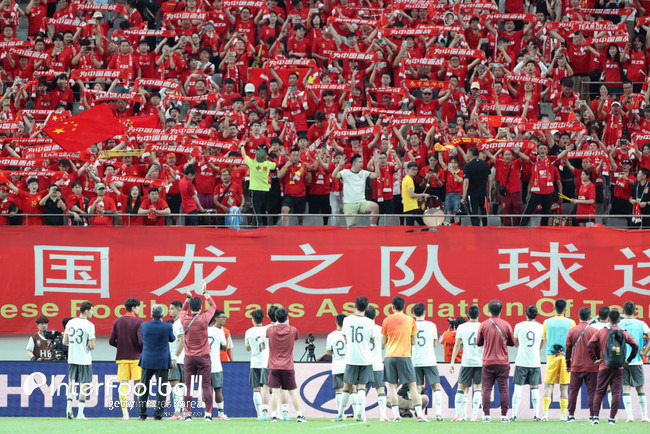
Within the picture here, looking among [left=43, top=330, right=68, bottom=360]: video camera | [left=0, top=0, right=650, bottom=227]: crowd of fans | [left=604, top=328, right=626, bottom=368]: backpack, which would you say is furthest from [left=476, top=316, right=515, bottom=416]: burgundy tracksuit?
[left=43, top=330, right=68, bottom=360]: video camera

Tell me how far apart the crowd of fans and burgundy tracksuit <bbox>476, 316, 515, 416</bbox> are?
14.8 ft

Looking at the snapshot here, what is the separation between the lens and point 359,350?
14.7 metres

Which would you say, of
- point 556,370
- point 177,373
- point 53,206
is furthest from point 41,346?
point 556,370

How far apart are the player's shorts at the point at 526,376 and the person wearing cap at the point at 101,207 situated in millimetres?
7920

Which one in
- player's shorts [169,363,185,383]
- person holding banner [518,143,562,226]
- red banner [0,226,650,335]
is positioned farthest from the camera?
person holding banner [518,143,562,226]

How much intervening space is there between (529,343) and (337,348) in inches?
106

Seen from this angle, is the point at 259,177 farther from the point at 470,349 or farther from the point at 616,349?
the point at 616,349

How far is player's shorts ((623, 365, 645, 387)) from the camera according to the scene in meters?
15.0

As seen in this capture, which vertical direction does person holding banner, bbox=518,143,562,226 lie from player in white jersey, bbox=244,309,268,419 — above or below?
above

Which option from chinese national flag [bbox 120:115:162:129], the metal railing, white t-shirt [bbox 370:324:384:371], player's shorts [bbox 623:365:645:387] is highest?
chinese national flag [bbox 120:115:162:129]

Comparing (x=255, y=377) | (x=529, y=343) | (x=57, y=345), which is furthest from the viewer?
(x=57, y=345)

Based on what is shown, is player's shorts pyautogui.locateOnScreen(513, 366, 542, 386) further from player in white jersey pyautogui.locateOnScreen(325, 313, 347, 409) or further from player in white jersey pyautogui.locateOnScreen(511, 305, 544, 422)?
player in white jersey pyautogui.locateOnScreen(325, 313, 347, 409)

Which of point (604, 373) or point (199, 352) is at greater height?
point (199, 352)

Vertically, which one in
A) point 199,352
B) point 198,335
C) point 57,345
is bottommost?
point 57,345
